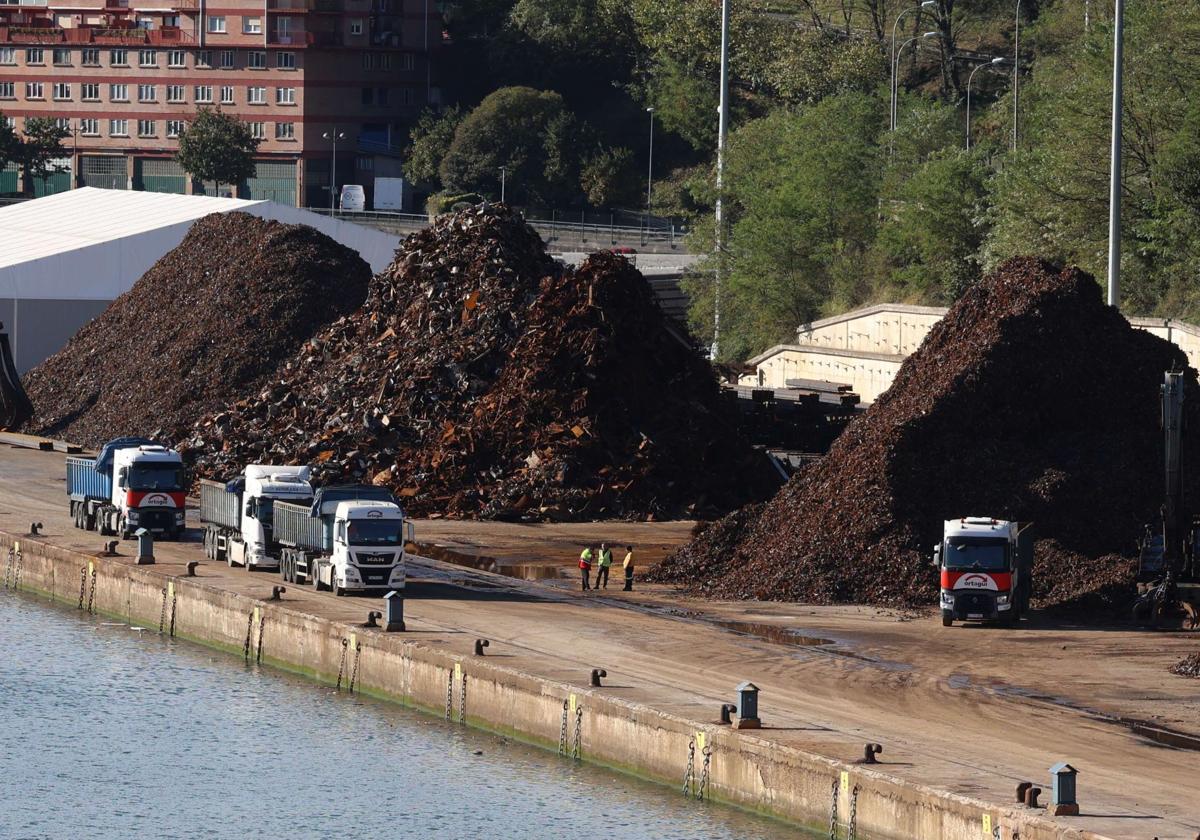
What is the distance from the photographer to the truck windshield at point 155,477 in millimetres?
59750

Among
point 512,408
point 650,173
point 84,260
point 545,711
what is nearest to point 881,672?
point 545,711

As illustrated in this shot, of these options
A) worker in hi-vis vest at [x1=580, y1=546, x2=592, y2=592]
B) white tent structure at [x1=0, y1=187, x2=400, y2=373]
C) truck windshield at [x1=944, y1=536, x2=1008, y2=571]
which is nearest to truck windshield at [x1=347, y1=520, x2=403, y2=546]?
worker in hi-vis vest at [x1=580, y1=546, x2=592, y2=592]

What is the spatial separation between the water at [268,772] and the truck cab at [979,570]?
450 inches

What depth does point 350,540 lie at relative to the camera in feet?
164

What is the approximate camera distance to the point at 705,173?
162 m

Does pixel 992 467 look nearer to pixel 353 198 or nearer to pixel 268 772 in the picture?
pixel 268 772

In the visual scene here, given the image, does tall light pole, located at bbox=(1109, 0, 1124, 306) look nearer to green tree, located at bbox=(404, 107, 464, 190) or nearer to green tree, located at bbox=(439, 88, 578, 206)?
green tree, located at bbox=(439, 88, 578, 206)

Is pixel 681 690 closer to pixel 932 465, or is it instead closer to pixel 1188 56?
pixel 932 465

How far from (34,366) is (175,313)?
1385cm

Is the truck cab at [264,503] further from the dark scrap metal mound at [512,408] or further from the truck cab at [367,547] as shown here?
the dark scrap metal mound at [512,408]

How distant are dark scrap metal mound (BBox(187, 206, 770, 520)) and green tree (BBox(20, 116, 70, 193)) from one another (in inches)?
4935

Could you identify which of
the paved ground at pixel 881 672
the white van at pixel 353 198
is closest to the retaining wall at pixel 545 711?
the paved ground at pixel 881 672

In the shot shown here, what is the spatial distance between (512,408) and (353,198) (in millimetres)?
117969

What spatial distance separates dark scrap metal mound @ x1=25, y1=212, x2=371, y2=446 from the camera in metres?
84.2
